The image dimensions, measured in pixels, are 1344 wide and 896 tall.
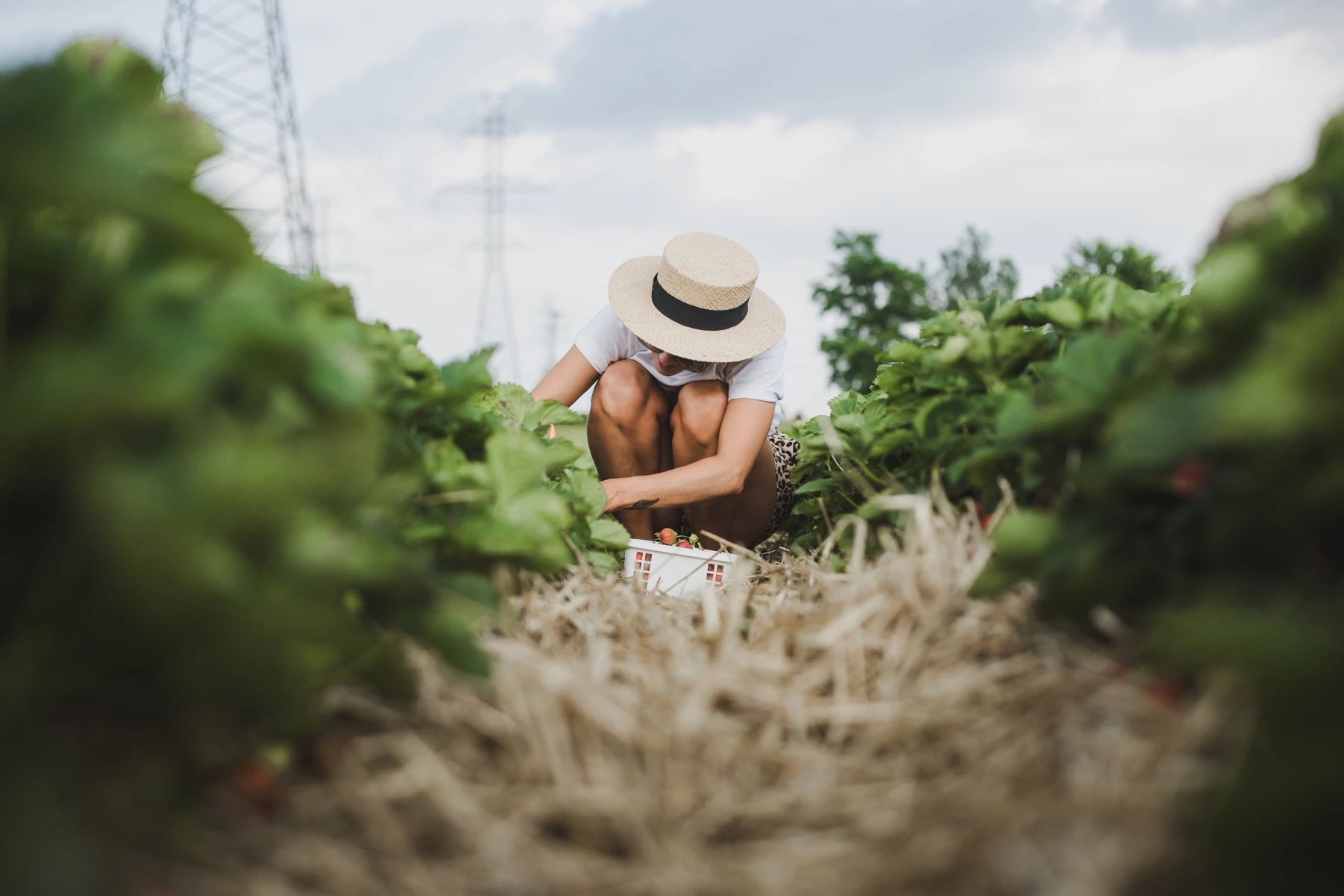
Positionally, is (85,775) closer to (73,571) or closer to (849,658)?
(73,571)

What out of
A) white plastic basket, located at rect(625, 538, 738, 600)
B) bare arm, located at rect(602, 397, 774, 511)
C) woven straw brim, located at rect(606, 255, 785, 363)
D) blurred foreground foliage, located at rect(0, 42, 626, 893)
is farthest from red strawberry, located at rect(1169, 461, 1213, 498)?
woven straw brim, located at rect(606, 255, 785, 363)

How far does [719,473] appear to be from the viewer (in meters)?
2.78

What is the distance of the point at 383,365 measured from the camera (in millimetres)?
1414

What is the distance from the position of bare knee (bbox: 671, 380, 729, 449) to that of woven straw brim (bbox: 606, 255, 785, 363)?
0.19 m

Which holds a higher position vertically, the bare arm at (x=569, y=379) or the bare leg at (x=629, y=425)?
the bare arm at (x=569, y=379)

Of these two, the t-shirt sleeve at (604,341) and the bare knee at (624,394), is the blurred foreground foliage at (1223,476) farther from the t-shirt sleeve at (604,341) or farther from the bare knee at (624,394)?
the t-shirt sleeve at (604,341)

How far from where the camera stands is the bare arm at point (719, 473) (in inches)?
107

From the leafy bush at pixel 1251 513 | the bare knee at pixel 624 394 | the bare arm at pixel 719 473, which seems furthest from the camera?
the bare knee at pixel 624 394

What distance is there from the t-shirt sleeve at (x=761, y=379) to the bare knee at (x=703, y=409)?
49 mm

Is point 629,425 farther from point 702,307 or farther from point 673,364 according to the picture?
point 702,307

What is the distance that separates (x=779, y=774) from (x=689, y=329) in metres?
2.01

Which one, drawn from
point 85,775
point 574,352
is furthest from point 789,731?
point 574,352

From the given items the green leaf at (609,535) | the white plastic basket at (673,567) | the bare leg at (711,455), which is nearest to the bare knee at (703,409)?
the bare leg at (711,455)

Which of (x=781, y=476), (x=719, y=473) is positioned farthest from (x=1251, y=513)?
(x=781, y=476)
